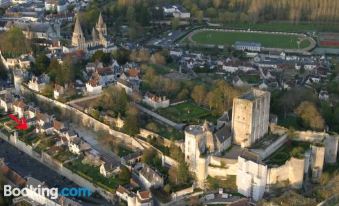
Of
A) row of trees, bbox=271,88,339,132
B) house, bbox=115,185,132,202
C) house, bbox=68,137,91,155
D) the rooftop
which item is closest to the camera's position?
house, bbox=115,185,132,202

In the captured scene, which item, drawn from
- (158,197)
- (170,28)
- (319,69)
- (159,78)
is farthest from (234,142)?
(170,28)

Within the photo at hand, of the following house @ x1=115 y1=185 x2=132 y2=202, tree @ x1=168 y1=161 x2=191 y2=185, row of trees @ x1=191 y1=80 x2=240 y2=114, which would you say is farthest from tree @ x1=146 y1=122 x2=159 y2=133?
house @ x1=115 y1=185 x2=132 y2=202

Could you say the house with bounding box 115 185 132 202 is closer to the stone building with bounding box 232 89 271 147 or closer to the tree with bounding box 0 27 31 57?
the stone building with bounding box 232 89 271 147

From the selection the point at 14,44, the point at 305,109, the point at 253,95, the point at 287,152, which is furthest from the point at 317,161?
the point at 14,44

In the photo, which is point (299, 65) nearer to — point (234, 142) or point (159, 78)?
point (159, 78)

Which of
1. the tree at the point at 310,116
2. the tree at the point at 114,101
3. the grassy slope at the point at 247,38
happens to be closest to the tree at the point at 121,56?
the tree at the point at 114,101
